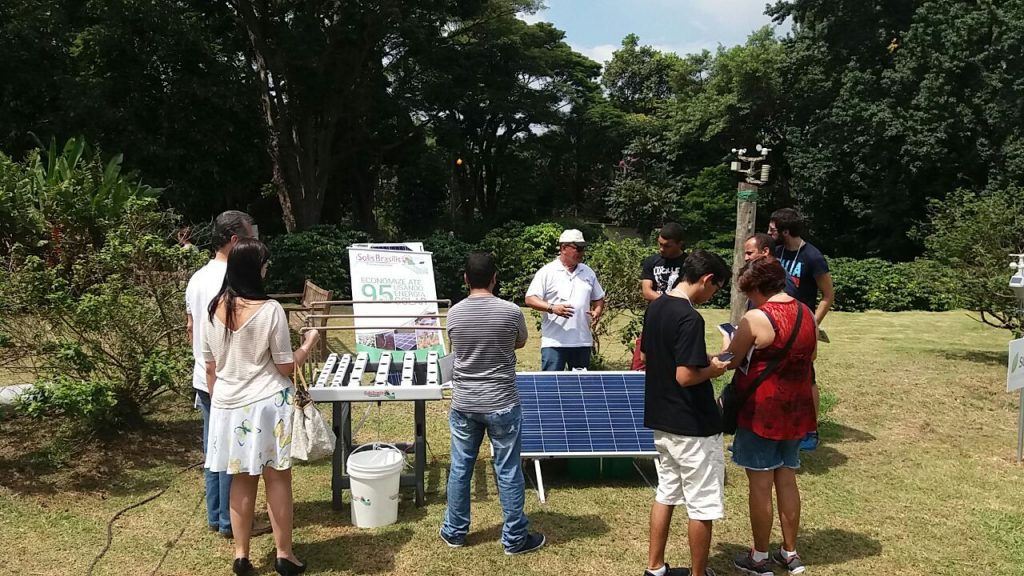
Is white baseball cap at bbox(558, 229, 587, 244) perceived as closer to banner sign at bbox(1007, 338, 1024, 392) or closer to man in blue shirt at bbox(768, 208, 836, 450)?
man in blue shirt at bbox(768, 208, 836, 450)

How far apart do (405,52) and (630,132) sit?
11.7m

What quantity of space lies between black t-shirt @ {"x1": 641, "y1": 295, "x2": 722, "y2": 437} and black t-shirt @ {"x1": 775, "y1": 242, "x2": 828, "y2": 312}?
1.81 metres

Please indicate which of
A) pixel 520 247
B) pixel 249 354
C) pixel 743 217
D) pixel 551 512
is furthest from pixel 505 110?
pixel 249 354

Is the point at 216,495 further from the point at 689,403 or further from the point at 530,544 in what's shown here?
the point at 689,403

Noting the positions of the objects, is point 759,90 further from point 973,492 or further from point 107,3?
point 973,492

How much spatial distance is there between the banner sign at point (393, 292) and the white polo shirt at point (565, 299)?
268cm

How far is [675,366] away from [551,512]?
5.68 feet

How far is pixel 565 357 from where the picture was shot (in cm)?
549

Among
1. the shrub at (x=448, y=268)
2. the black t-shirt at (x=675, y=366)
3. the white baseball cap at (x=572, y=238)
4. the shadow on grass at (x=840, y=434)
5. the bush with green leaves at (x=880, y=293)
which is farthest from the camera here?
the bush with green leaves at (x=880, y=293)

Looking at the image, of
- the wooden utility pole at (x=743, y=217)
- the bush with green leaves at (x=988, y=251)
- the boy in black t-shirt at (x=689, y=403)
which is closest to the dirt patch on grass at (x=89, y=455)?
the boy in black t-shirt at (x=689, y=403)

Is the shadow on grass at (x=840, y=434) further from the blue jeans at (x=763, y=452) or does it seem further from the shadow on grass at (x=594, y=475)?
the blue jeans at (x=763, y=452)

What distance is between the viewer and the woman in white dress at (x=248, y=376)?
322cm

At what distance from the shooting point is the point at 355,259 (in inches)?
322

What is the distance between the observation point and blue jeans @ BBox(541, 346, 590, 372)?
18.0ft
